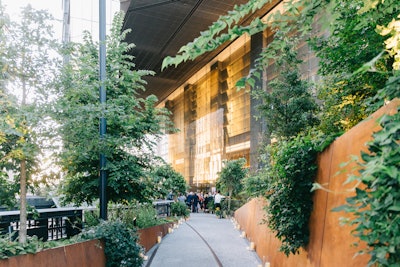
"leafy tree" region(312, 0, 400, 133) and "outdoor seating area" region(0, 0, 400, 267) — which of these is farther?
"leafy tree" region(312, 0, 400, 133)

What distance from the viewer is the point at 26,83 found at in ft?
20.1

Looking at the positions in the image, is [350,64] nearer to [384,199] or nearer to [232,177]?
[384,199]

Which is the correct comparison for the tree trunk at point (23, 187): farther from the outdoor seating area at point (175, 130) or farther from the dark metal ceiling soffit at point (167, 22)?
the dark metal ceiling soffit at point (167, 22)

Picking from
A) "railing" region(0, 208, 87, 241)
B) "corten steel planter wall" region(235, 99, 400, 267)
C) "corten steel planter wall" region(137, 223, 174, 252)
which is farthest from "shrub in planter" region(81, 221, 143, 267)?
"corten steel planter wall" region(235, 99, 400, 267)

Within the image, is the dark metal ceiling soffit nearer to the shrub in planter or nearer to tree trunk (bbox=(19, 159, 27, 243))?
the shrub in planter

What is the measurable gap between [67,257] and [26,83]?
271 cm

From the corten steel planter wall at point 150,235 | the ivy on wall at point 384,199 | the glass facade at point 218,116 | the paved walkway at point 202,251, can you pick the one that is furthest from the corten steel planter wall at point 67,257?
the glass facade at point 218,116

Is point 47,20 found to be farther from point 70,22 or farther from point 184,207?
point 70,22

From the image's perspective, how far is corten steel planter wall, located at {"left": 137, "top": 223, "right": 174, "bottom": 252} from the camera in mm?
10422

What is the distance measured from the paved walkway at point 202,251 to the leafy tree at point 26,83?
3.87 metres

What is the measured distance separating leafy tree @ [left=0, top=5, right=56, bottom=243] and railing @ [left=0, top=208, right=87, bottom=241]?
163 cm

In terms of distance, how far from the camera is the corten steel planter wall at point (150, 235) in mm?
10422

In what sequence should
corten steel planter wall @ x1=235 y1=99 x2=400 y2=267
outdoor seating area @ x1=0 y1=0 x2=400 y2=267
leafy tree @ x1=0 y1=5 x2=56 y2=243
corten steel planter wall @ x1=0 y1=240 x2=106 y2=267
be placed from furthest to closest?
leafy tree @ x1=0 y1=5 x2=56 y2=243
corten steel planter wall @ x1=0 y1=240 x2=106 y2=267
corten steel planter wall @ x1=235 y1=99 x2=400 y2=267
outdoor seating area @ x1=0 y1=0 x2=400 y2=267

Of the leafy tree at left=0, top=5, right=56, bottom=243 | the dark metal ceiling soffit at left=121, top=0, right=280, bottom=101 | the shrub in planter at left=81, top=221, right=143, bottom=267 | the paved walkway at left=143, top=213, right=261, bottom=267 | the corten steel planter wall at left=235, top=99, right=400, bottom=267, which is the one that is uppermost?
the dark metal ceiling soffit at left=121, top=0, right=280, bottom=101
